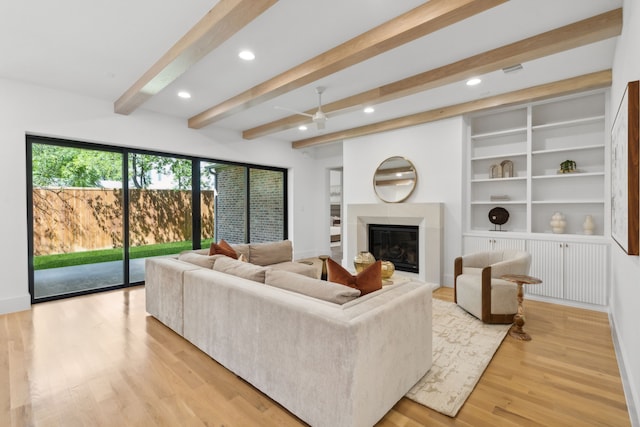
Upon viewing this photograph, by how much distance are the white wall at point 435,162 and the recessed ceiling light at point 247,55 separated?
316cm

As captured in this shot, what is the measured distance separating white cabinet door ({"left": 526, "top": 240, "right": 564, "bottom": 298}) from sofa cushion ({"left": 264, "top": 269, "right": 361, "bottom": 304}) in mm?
3434

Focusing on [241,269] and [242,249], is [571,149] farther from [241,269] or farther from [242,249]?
[242,249]

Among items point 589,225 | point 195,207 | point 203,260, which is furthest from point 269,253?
point 589,225

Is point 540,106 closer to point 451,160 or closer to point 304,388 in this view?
point 451,160

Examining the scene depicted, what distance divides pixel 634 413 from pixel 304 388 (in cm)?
199

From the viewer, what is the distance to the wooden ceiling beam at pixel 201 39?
2.12m

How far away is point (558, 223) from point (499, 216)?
702mm

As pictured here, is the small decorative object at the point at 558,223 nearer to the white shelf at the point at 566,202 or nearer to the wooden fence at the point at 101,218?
the white shelf at the point at 566,202

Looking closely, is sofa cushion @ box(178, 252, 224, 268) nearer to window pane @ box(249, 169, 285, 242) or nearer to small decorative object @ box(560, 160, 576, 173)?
window pane @ box(249, 169, 285, 242)

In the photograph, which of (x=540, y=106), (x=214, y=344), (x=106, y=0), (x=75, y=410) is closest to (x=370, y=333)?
(x=214, y=344)

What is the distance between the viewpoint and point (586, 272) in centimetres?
371

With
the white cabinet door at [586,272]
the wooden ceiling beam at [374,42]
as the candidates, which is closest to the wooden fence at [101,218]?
the wooden ceiling beam at [374,42]

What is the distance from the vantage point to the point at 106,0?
2246 millimetres

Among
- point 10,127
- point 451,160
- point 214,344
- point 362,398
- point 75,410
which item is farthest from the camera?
point 451,160
